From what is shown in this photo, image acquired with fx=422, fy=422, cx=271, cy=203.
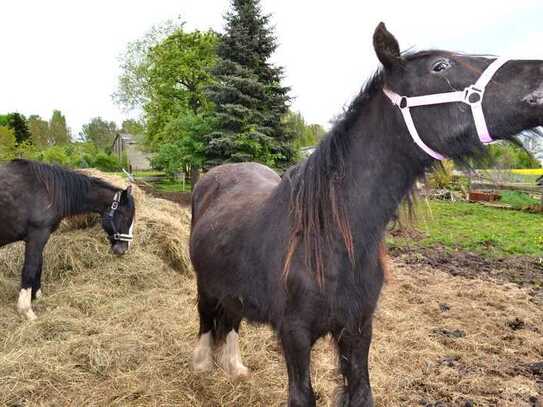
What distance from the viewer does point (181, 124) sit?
20.6m

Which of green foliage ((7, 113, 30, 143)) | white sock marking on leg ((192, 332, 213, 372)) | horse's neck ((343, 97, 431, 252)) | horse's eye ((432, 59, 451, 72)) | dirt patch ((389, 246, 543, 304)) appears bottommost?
dirt patch ((389, 246, 543, 304))

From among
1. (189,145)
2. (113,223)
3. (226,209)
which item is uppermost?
(189,145)

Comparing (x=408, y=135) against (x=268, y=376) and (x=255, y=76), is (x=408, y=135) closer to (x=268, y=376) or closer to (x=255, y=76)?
(x=268, y=376)

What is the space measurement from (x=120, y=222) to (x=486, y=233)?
7.63 metres

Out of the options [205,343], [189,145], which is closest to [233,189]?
[205,343]

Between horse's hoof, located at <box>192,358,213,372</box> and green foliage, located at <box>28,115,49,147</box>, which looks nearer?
horse's hoof, located at <box>192,358,213,372</box>

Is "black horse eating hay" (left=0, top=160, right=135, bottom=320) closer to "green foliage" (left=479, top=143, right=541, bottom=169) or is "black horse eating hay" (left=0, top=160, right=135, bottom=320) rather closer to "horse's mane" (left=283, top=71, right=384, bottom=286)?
"horse's mane" (left=283, top=71, right=384, bottom=286)

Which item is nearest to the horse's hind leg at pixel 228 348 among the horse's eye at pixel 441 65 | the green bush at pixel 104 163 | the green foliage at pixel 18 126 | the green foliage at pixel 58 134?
the horse's eye at pixel 441 65

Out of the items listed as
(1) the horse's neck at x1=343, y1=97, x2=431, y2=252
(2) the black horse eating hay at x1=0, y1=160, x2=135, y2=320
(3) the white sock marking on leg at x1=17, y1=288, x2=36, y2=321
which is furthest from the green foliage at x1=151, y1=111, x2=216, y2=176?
(1) the horse's neck at x1=343, y1=97, x2=431, y2=252

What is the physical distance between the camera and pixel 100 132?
64438 mm

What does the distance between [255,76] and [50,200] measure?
43.9 ft

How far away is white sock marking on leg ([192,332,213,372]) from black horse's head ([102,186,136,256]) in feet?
9.10

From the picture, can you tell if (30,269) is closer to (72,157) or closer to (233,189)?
(233,189)

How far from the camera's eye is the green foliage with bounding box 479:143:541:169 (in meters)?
1.64
